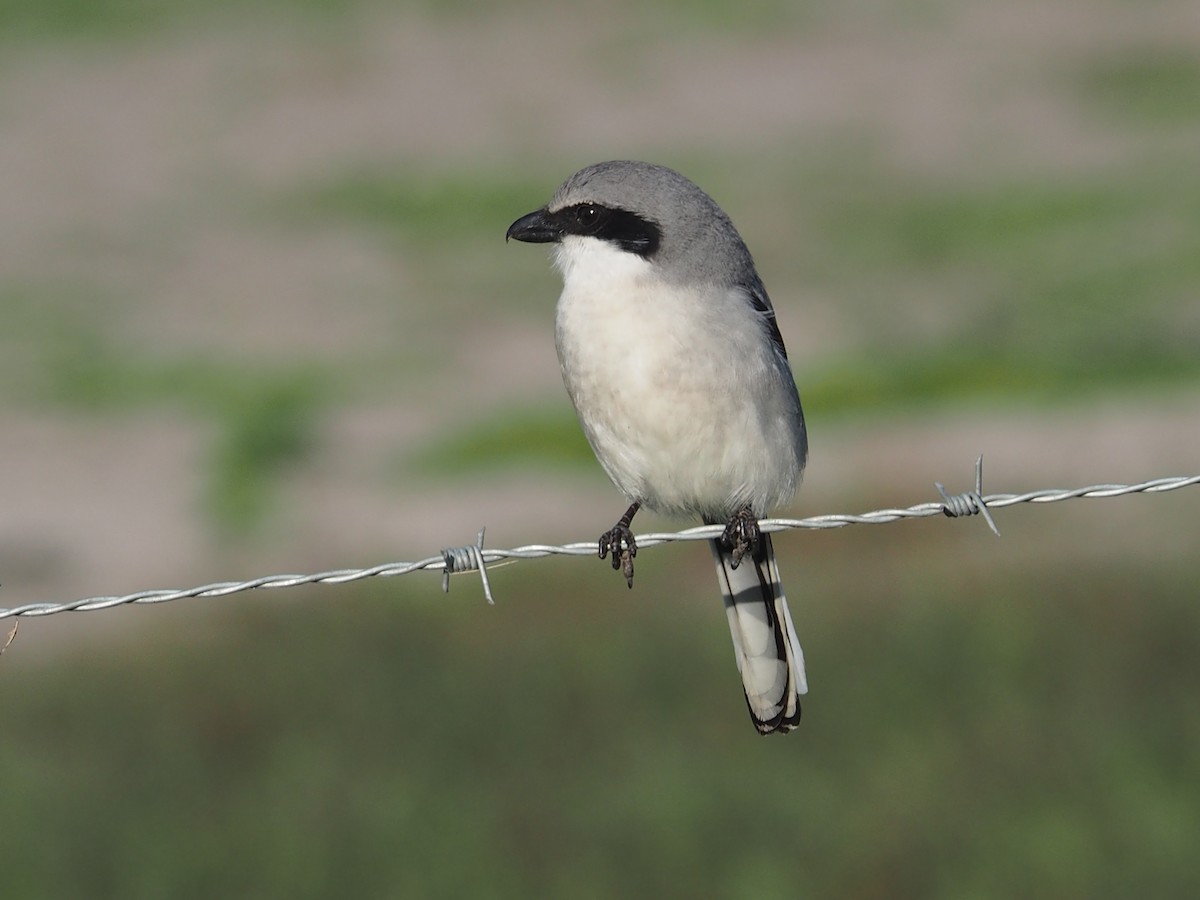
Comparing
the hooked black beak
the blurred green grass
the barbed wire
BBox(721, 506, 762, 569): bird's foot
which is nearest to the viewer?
the barbed wire

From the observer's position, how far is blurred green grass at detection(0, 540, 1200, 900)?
7023 mm

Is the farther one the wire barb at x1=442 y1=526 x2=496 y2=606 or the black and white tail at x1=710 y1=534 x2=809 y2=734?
the black and white tail at x1=710 y1=534 x2=809 y2=734

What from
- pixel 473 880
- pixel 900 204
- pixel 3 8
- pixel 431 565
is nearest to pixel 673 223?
pixel 431 565

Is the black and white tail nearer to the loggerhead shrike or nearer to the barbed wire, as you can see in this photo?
the loggerhead shrike

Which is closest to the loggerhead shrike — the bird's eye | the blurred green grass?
the bird's eye

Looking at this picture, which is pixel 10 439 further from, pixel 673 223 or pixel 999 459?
pixel 673 223

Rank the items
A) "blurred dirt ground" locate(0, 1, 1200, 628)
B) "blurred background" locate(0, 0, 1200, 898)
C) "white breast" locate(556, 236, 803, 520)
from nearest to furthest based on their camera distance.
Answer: "white breast" locate(556, 236, 803, 520) < "blurred background" locate(0, 0, 1200, 898) < "blurred dirt ground" locate(0, 1, 1200, 628)

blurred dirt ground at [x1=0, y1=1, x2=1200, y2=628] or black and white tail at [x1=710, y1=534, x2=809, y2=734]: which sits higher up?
blurred dirt ground at [x1=0, y1=1, x2=1200, y2=628]

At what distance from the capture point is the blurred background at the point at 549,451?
7312 millimetres

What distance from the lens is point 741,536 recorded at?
A: 5.34m

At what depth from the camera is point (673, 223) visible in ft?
17.3

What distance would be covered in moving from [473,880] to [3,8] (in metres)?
22.6

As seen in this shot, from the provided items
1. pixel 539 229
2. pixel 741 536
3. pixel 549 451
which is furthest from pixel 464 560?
A: pixel 549 451

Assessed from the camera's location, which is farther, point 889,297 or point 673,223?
point 889,297
